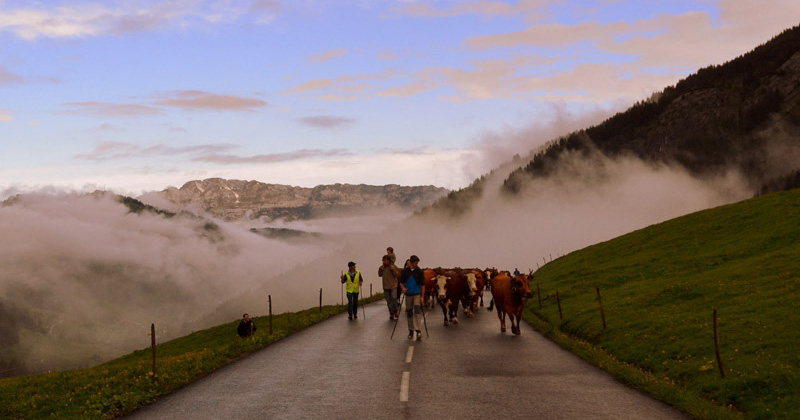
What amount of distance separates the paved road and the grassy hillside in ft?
3.95

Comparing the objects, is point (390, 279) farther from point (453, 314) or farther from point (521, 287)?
point (521, 287)

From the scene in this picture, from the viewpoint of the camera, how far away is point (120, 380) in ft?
63.6

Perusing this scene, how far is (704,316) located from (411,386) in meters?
14.2

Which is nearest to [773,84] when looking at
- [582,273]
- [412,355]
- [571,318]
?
[582,273]

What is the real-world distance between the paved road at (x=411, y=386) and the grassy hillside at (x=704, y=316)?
3.95 feet

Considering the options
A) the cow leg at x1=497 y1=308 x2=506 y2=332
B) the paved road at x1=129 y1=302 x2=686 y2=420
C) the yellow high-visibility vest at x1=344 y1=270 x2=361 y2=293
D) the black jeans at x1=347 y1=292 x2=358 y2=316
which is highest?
the yellow high-visibility vest at x1=344 y1=270 x2=361 y2=293

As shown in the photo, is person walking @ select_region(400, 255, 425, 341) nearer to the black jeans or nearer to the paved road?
the paved road

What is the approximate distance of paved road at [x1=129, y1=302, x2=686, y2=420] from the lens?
12.3 metres

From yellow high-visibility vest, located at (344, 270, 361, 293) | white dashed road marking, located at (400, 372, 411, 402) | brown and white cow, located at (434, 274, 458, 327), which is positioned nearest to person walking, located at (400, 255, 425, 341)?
brown and white cow, located at (434, 274, 458, 327)

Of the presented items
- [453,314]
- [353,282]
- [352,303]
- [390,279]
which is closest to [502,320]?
[453,314]

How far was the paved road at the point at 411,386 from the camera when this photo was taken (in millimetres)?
12312

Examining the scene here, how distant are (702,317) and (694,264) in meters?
24.8

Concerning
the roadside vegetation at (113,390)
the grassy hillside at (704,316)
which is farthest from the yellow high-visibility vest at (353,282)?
the grassy hillside at (704,316)

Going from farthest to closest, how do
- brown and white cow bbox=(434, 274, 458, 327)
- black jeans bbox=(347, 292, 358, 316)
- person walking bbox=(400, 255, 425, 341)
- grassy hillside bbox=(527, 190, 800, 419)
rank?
black jeans bbox=(347, 292, 358, 316)
brown and white cow bbox=(434, 274, 458, 327)
person walking bbox=(400, 255, 425, 341)
grassy hillside bbox=(527, 190, 800, 419)
